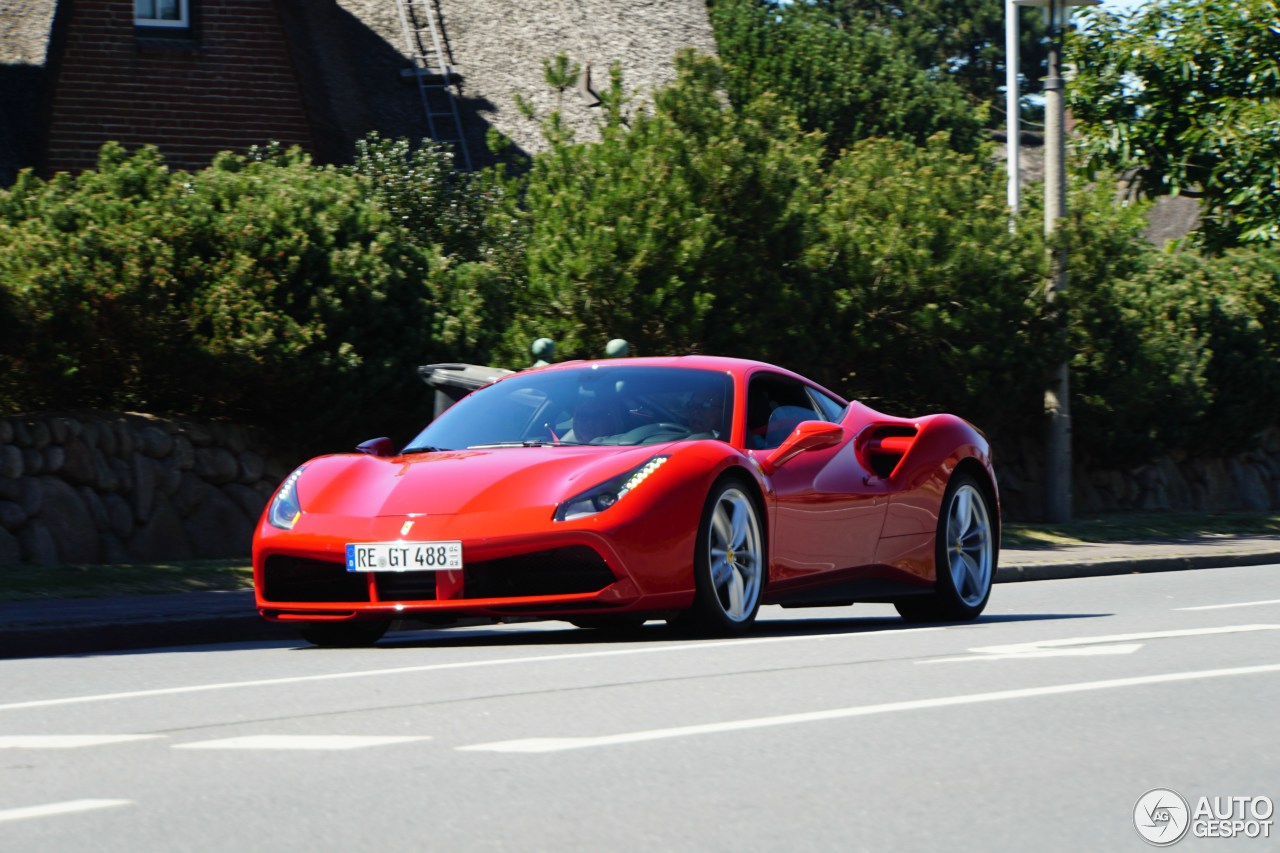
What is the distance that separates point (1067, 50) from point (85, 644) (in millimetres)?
31039

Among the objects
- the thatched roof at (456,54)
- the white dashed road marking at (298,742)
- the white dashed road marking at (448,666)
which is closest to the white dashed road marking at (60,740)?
the white dashed road marking at (298,742)

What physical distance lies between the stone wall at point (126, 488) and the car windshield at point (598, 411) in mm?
6414

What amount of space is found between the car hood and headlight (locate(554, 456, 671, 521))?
40 mm

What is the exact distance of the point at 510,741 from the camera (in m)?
6.50

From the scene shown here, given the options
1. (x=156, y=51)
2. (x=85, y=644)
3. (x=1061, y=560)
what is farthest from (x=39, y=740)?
(x=156, y=51)

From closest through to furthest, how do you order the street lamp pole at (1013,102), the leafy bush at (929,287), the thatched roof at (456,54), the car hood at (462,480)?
the car hood at (462,480) → the leafy bush at (929,287) → the street lamp pole at (1013,102) → the thatched roof at (456,54)

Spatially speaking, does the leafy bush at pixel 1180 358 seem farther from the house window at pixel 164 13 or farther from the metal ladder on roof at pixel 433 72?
the house window at pixel 164 13

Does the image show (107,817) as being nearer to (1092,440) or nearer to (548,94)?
(1092,440)

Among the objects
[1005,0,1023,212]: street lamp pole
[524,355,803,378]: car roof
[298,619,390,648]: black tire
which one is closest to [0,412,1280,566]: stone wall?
[298,619,390,648]: black tire

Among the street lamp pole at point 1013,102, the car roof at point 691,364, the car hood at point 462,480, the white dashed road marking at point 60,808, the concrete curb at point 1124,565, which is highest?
the street lamp pole at point 1013,102

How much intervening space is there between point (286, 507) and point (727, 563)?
221 centimetres

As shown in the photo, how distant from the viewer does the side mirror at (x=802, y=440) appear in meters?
10.6

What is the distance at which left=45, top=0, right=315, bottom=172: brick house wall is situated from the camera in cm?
2938

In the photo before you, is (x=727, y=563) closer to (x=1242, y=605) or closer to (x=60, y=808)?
(x=1242, y=605)
